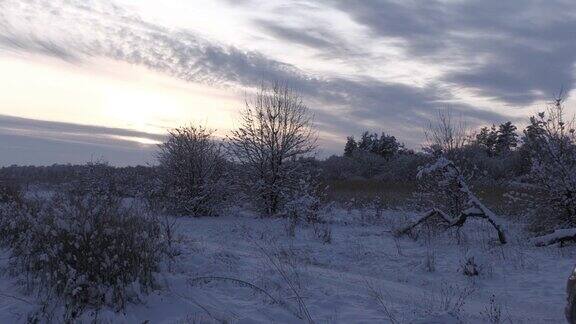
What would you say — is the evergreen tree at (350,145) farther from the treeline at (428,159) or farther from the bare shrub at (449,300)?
the bare shrub at (449,300)

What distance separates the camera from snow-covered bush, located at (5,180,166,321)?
634cm

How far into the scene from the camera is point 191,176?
22.2 meters

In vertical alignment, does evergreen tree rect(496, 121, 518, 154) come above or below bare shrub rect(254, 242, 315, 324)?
above

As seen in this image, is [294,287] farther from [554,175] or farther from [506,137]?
[506,137]

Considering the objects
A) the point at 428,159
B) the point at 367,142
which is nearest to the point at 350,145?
the point at 367,142

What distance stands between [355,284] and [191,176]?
49.5ft

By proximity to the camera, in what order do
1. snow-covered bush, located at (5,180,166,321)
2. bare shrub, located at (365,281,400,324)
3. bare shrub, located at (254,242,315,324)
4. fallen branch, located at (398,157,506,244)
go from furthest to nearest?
fallen branch, located at (398,157,506,244) < snow-covered bush, located at (5,180,166,321) < bare shrub, located at (254,242,315,324) < bare shrub, located at (365,281,400,324)

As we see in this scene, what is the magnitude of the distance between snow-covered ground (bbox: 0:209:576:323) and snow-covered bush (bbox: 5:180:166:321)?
0.26 meters

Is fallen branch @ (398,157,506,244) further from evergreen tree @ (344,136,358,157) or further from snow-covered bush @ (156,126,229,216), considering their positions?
evergreen tree @ (344,136,358,157)

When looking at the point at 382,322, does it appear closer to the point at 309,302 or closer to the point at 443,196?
the point at 309,302

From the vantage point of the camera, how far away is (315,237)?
48.2 ft

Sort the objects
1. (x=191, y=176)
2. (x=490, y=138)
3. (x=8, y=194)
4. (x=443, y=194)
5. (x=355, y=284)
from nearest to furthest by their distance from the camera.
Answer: (x=355, y=284) → (x=8, y=194) → (x=443, y=194) → (x=191, y=176) → (x=490, y=138)

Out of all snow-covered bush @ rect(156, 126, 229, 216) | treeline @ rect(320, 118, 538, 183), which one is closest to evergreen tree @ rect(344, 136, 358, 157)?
treeline @ rect(320, 118, 538, 183)

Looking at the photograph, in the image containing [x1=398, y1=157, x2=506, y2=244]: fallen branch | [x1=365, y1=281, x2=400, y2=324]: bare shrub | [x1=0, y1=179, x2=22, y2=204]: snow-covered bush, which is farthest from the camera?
[x1=0, y1=179, x2=22, y2=204]: snow-covered bush
